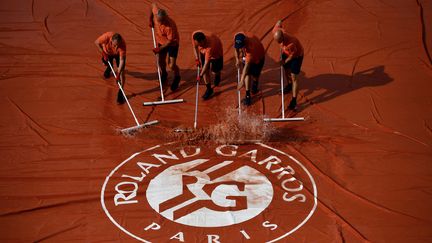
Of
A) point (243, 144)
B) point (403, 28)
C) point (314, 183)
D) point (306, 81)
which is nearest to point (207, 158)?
point (243, 144)

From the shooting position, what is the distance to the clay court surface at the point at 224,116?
7.08 m

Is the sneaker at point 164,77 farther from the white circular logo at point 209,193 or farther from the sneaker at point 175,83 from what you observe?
the white circular logo at point 209,193

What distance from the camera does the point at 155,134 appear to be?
8.80 meters

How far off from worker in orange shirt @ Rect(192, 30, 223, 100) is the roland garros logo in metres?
1.72

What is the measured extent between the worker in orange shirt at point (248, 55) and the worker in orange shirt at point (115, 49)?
2.05m

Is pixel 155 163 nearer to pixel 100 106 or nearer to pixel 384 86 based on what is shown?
pixel 100 106

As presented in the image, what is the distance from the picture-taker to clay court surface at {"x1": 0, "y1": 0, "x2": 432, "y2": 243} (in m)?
7.08

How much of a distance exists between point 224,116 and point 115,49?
2354 mm

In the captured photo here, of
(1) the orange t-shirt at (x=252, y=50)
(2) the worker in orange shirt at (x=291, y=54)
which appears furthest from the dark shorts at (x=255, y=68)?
(2) the worker in orange shirt at (x=291, y=54)

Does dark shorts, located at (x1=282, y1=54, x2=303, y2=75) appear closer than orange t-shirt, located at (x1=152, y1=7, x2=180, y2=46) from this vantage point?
Yes

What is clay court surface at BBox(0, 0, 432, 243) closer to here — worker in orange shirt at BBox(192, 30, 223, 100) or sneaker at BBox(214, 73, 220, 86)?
sneaker at BBox(214, 73, 220, 86)

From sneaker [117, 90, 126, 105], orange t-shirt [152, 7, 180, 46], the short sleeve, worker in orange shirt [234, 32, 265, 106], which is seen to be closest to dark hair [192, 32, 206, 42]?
worker in orange shirt [234, 32, 265, 106]

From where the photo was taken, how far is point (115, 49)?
933 centimetres

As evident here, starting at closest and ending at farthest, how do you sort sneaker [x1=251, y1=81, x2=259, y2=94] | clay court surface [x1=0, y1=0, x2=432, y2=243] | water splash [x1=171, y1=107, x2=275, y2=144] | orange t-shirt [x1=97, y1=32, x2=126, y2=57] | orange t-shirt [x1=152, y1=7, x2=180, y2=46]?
clay court surface [x1=0, y1=0, x2=432, y2=243], water splash [x1=171, y1=107, x2=275, y2=144], orange t-shirt [x1=97, y1=32, x2=126, y2=57], orange t-shirt [x1=152, y1=7, x2=180, y2=46], sneaker [x1=251, y1=81, x2=259, y2=94]
